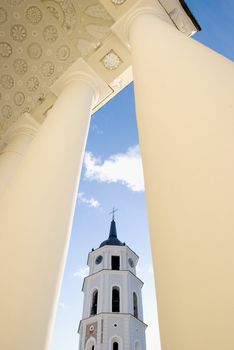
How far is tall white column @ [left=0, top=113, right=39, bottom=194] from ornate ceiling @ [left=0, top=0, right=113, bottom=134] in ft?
2.12

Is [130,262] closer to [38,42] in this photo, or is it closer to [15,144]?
[15,144]

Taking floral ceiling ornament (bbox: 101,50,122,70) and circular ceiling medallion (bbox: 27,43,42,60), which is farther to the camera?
circular ceiling medallion (bbox: 27,43,42,60)

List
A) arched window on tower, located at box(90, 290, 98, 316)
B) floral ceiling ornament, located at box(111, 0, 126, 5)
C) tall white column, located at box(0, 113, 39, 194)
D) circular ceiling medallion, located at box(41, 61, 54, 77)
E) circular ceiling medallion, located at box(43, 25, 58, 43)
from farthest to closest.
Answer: arched window on tower, located at box(90, 290, 98, 316) < circular ceiling medallion, located at box(41, 61, 54, 77) < circular ceiling medallion, located at box(43, 25, 58, 43) < tall white column, located at box(0, 113, 39, 194) < floral ceiling ornament, located at box(111, 0, 126, 5)

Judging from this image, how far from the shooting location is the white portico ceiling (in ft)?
25.7

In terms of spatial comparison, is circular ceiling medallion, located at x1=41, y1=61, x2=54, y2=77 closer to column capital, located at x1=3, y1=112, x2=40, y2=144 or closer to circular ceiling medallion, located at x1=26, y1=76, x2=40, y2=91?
circular ceiling medallion, located at x1=26, y1=76, x2=40, y2=91

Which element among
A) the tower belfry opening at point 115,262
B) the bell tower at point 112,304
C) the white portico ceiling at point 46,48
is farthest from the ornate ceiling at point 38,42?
the tower belfry opening at point 115,262

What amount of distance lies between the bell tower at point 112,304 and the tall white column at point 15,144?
44018 millimetres

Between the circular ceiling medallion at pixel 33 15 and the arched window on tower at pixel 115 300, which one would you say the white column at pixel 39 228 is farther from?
the arched window on tower at pixel 115 300

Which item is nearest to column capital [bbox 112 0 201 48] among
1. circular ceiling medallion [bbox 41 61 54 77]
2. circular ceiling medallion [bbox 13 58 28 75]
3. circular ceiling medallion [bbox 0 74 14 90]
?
circular ceiling medallion [bbox 41 61 54 77]

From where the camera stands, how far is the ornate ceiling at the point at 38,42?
8.27 meters

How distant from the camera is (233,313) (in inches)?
46.9

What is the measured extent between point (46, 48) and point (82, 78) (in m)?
2.54

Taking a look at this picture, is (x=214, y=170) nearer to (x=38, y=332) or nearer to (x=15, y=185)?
(x=38, y=332)

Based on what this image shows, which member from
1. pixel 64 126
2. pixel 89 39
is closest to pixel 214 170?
pixel 64 126
